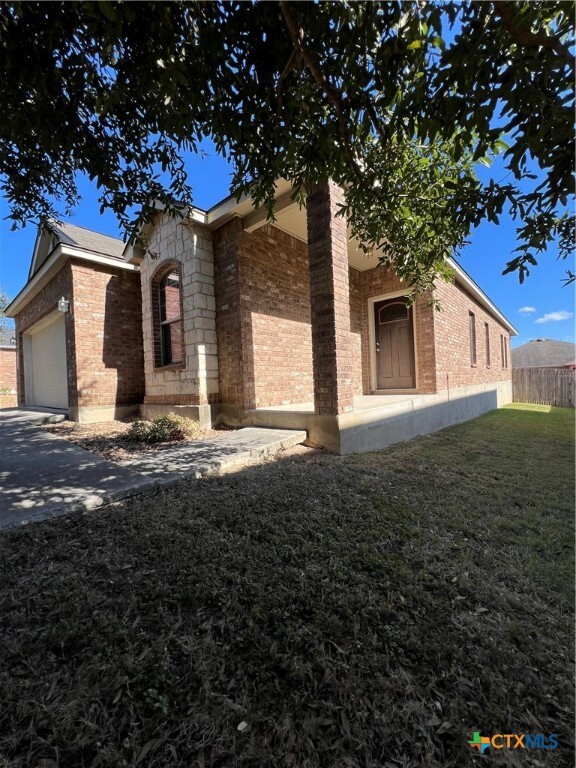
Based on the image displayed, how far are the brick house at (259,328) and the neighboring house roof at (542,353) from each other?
32162mm

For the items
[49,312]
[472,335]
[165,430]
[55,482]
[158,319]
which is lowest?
[55,482]

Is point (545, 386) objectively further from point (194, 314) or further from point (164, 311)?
point (164, 311)

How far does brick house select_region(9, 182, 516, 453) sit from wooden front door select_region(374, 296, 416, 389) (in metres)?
0.03

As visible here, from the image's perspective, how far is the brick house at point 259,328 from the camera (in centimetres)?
482

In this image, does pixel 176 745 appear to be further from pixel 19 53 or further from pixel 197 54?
pixel 19 53

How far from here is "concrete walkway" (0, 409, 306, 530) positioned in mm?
2867

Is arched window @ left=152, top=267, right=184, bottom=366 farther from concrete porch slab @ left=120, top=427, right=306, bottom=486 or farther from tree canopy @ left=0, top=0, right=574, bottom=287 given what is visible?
tree canopy @ left=0, top=0, right=574, bottom=287

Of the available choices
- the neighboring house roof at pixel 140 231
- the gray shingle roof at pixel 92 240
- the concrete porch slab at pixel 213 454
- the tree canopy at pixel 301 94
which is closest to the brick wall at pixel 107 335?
the neighboring house roof at pixel 140 231

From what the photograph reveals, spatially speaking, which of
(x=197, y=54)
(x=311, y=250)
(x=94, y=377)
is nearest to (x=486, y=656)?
(x=197, y=54)

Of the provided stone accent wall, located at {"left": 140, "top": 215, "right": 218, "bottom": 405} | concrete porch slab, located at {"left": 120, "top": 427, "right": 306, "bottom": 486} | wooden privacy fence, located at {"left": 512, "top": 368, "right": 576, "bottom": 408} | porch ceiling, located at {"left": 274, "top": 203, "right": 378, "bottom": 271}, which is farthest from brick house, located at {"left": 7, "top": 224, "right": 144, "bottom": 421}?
wooden privacy fence, located at {"left": 512, "top": 368, "right": 576, "bottom": 408}

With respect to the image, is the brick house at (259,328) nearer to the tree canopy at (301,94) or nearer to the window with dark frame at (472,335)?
the window with dark frame at (472,335)

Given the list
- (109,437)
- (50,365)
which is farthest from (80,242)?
(109,437)

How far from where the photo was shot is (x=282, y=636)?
60.9 inches

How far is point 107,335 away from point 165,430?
12.5 feet
